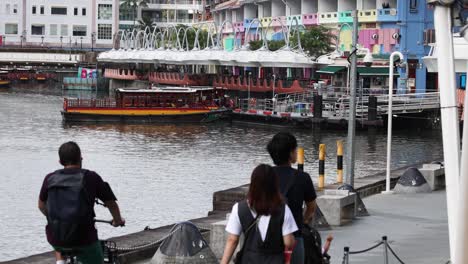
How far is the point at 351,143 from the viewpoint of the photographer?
2344 cm

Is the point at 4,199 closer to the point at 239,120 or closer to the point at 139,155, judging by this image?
the point at 139,155

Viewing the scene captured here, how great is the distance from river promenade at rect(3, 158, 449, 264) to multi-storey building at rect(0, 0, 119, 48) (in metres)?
122

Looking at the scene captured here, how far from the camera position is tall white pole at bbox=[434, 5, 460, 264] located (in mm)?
11953

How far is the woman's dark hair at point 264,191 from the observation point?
9258 millimetres

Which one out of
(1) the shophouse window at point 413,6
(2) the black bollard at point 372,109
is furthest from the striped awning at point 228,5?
(2) the black bollard at point 372,109

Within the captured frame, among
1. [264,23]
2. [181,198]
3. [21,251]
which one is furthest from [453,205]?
[264,23]

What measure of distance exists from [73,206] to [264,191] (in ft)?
5.74

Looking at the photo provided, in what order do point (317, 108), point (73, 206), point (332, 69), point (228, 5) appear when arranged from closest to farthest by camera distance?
point (73, 206)
point (317, 108)
point (332, 69)
point (228, 5)

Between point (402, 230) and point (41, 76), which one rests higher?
point (41, 76)

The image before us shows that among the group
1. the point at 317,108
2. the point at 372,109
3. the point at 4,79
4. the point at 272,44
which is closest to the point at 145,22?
the point at 4,79

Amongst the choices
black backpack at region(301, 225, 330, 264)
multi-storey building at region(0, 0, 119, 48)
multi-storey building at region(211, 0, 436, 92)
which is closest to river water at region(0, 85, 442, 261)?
black backpack at region(301, 225, 330, 264)

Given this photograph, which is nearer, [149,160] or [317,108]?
[149,160]

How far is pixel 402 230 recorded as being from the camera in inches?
739

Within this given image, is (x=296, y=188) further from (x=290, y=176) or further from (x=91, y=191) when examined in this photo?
(x=91, y=191)
